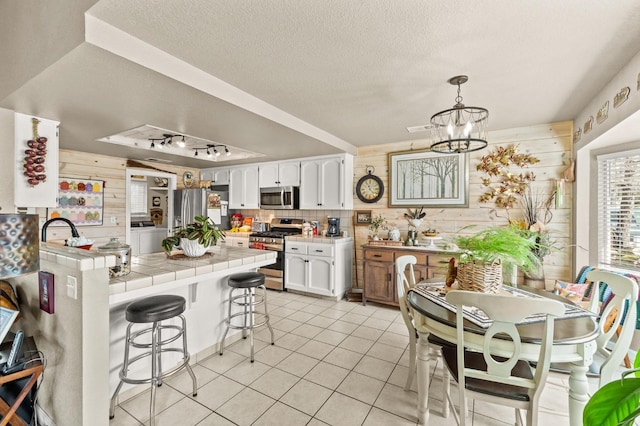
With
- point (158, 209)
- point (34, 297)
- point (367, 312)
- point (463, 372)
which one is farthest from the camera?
point (158, 209)

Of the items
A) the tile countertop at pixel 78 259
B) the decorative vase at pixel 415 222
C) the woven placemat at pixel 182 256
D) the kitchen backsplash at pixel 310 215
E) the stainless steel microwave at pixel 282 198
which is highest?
the stainless steel microwave at pixel 282 198

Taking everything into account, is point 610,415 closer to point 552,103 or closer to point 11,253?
point 11,253

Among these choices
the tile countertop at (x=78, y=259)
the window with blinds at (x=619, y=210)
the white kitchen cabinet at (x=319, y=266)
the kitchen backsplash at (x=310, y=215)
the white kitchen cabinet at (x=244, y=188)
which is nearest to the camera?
the tile countertop at (x=78, y=259)

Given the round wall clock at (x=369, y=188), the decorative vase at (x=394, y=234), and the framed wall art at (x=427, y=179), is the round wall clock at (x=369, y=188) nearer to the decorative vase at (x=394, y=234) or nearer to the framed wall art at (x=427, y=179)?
the framed wall art at (x=427, y=179)

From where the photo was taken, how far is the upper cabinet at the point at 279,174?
4.97 metres

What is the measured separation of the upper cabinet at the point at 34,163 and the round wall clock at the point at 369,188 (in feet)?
12.6

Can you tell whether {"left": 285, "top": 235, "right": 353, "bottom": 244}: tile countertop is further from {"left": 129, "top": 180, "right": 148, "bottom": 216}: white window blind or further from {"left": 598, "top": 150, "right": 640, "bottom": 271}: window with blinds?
{"left": 129, "top": 180, "right": 148, "bottom": 216}: white window blind

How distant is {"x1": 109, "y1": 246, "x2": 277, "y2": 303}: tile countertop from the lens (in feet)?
5.70

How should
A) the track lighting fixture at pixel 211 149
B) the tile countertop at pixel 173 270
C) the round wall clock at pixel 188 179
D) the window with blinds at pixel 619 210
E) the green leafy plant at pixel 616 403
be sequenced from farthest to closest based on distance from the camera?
the round wall clock at pixel 188 179
the track lighting fixture at pixel 211 149
the window with blinds at pixel 619 210
the tile countertop at pixel 173 270
the green leafy plant at pixel 616 403

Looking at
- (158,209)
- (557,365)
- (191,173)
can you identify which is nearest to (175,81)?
(557,365)

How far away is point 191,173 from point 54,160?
321cm

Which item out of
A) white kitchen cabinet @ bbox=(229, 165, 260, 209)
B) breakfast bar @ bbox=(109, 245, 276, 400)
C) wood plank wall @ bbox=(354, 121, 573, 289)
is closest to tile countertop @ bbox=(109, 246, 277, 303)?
breakfast bar @ bbox=(109, 245, 276, 400)

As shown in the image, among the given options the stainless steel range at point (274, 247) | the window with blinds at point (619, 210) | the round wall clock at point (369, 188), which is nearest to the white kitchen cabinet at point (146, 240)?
the stainless steel range at point (274, 247)

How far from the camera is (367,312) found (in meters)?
3.88
